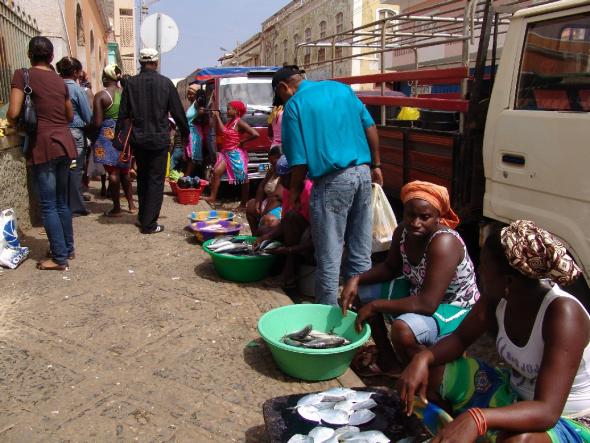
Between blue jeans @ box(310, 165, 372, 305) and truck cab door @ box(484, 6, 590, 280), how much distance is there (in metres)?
0.89

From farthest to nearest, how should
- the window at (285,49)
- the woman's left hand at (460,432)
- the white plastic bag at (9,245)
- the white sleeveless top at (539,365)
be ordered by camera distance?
1. the window at (285,49)
2. the white plastic bag at (9,245)
3. the white sleeveless top at (539,365)
4. the woman's left hand at (460,432)

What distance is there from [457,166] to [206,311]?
223 cm

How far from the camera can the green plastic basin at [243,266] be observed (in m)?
4.69

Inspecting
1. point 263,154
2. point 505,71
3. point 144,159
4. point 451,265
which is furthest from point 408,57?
point 451,265

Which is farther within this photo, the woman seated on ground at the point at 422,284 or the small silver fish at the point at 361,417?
the woman seated on ground at the point at 422,284

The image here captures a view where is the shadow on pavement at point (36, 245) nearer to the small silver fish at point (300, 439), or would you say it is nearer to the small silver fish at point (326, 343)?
the small silver fish at point (326, 343)

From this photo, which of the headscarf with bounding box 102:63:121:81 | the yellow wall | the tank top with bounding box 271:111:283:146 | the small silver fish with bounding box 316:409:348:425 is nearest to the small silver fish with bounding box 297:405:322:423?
the small silver fish with bounding box 316:409:348:425

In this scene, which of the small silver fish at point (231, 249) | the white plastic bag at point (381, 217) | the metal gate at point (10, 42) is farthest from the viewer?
the metal gate at point (10, 42)

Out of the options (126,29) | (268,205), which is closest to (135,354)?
(268,205)

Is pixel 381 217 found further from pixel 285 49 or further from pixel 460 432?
pixel 285 49

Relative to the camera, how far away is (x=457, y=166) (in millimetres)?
4254

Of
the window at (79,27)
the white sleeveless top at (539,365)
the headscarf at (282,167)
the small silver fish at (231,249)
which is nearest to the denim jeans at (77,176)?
the small silver fish at (231,249)

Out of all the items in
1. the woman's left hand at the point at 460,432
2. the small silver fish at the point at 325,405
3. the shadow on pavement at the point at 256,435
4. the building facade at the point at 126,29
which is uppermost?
the building facade at the point at 126,29

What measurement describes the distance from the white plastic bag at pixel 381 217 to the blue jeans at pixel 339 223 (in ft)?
0.97
